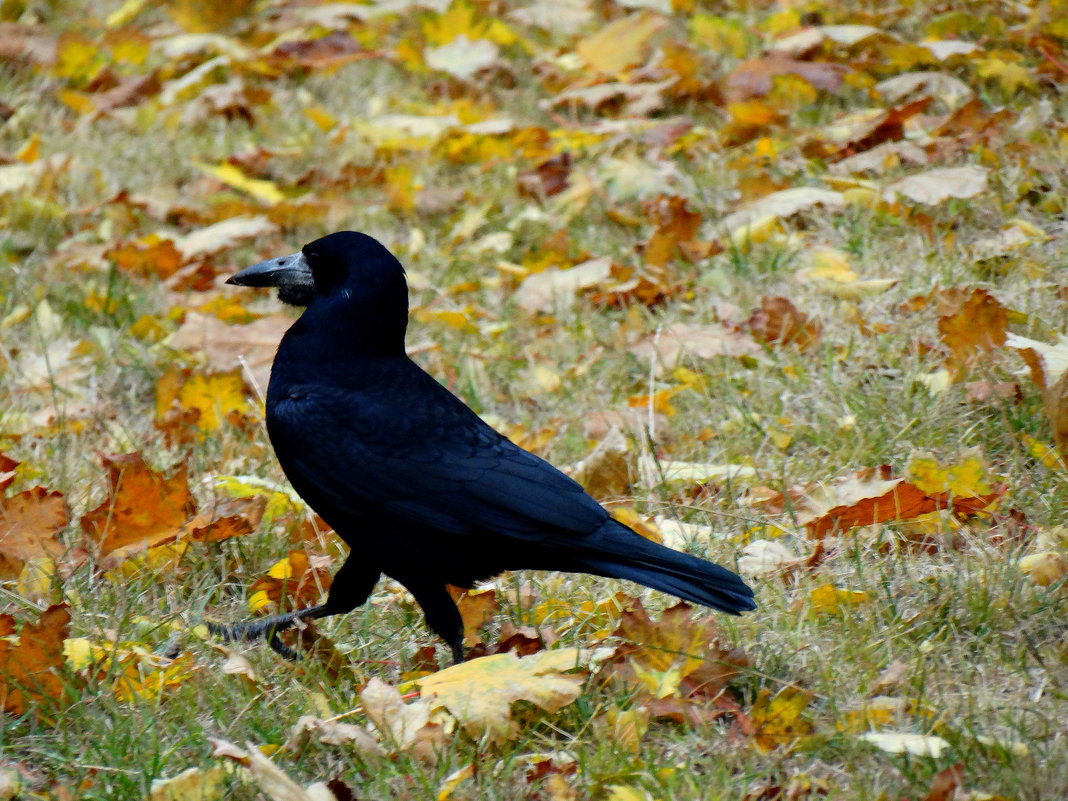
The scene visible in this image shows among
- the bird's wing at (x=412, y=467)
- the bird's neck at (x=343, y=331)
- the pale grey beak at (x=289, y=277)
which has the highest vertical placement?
the pale grey beak at (x=289, y=277)

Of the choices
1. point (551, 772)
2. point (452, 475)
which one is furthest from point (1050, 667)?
point (452, 475)

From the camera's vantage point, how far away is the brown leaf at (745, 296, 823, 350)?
396 centimetres

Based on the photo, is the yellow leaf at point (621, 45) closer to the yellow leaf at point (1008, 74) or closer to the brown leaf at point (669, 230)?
the brown leaf at point (669, 230)

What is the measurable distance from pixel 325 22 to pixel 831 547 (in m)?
4.99

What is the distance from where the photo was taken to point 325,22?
685cm

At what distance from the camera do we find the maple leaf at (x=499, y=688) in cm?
232

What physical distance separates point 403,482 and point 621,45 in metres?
4.05

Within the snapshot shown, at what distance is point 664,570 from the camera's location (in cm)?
251

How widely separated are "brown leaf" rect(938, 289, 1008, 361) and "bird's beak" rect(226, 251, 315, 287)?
5.98 feet

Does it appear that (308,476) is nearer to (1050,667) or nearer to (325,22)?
(1050,667)

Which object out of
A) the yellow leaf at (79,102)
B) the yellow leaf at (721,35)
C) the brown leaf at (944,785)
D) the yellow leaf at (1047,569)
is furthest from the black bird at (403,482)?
the yellow leaf at (79,102)

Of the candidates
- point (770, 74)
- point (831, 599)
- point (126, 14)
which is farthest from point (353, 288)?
point (126, 14)

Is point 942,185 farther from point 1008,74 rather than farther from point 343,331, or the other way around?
point 343,331

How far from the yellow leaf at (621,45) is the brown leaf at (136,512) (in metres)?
3.80
